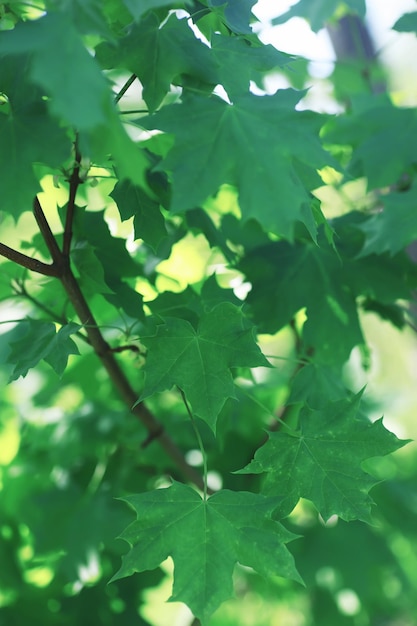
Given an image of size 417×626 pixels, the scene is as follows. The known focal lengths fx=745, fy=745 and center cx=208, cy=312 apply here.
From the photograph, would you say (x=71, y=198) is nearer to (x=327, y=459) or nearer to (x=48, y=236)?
(x=48, y=236)

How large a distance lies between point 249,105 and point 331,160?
10cm

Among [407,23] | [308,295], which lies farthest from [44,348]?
[407,23]

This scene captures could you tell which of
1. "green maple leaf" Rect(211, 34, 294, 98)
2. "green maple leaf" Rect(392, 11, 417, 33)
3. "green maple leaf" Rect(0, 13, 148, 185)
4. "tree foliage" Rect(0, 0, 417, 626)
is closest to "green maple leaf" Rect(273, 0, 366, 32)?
"tree foliage" Rect(0, 0, 417, 626)

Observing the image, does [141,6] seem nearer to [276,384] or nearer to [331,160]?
[331,160]

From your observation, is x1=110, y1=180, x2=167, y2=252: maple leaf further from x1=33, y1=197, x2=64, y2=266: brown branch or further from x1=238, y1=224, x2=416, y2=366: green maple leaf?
x1=238, y1=224, x2=416, y2=366: green maple leaf

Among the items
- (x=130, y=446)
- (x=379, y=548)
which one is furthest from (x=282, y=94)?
(x=379, y=548)

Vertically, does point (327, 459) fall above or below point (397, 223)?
below

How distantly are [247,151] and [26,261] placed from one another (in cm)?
30

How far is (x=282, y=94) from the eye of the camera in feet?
2.44

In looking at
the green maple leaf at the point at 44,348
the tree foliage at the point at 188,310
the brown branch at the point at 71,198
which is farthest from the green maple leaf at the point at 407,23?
the green maple leaf at the point at 44,348

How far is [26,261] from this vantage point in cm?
83

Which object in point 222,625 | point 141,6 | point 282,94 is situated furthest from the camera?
point 222,625

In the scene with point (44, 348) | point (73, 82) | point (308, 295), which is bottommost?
point (308, 295)

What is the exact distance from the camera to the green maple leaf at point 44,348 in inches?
32.3
